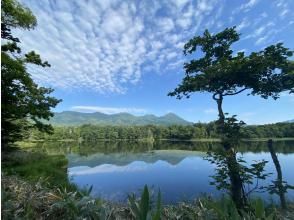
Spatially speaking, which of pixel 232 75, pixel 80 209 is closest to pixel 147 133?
pixel 232 75

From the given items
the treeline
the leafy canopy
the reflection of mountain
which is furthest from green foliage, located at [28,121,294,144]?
the leafy canopy

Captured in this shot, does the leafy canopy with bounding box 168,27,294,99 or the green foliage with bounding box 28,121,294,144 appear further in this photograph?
the green foliage with bounding box 28,121,294,144

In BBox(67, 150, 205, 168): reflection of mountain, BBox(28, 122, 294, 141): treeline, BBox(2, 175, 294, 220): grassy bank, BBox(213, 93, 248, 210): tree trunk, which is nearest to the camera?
BBox(2, 175, 294, 220): grassy bank

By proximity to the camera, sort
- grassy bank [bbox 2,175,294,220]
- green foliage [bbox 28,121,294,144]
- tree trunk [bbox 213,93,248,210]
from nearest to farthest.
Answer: grassy bank [bbox 2,175,294,220] < tree trunk [bbox 213,93,248,210] < green foliage [bbox 28,121,294,144]

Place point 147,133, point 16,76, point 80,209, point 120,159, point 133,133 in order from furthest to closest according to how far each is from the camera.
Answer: point 133,133
point 147,133
point 120,159
point 16,76
point 80,209

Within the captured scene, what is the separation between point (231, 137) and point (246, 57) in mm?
3105

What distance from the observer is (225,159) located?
9.16 metres

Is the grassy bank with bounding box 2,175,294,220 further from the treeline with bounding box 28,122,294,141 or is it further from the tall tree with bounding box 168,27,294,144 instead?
the treeline with bounding box 28,122,294,141

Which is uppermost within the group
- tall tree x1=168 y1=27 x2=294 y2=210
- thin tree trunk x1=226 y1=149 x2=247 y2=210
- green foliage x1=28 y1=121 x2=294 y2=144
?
green foliage x1=28 y1=121 x2=294 y2=144

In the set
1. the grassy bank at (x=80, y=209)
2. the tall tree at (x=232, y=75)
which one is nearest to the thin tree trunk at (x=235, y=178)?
the tall tree at (x=232, y=75)

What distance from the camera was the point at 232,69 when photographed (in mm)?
9852

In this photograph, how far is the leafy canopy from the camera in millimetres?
9820

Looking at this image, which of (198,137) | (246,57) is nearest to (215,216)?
(246,57)

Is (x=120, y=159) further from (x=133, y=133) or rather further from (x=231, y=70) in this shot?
(x=133, y=133)
